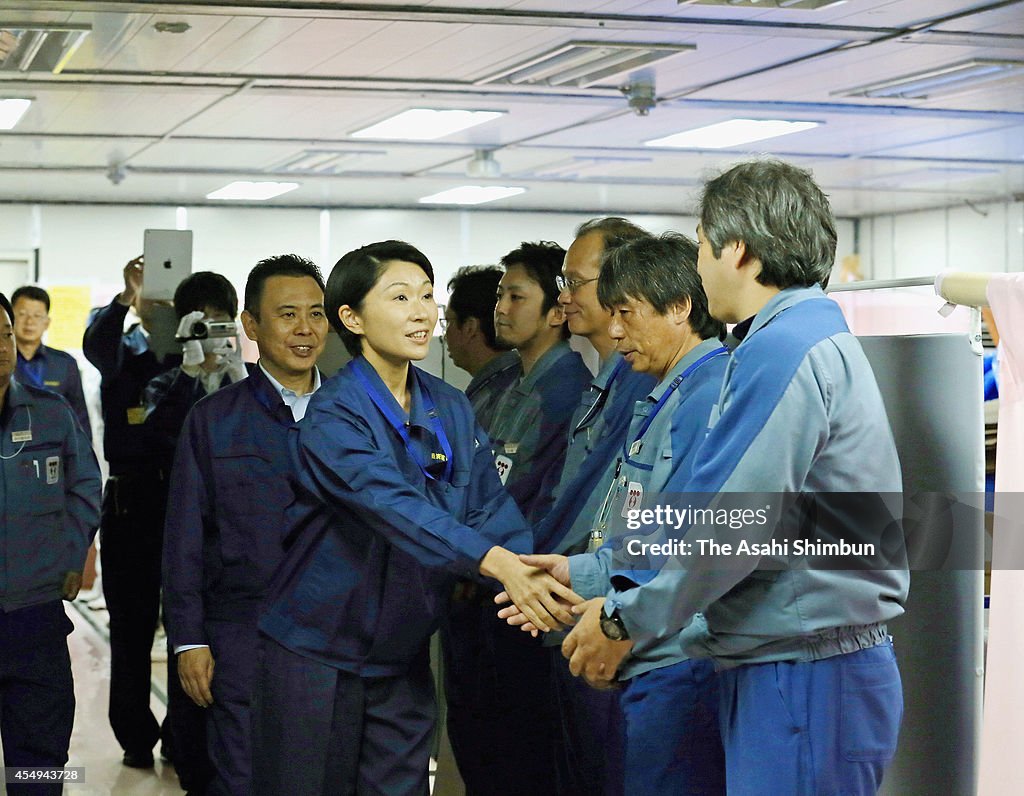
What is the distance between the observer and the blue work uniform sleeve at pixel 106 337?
4230 millimetres

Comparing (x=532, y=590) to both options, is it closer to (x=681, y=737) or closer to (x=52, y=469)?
(x=681, y=737)

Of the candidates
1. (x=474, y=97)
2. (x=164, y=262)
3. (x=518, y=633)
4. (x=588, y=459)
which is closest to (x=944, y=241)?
(x=474, y=97)

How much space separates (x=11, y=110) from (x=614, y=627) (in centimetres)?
456

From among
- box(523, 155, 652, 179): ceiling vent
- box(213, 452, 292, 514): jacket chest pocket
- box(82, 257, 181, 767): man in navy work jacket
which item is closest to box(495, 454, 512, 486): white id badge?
box(213, 452, 292, 514): jacket chest pocket

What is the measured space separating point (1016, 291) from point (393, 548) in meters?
1.24

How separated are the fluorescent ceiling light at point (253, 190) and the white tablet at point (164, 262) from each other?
13.2 feet

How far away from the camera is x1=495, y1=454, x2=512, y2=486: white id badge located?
3.31 meters

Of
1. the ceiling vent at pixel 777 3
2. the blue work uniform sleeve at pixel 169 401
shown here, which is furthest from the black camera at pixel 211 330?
the ceiling vent at pixel 777 3

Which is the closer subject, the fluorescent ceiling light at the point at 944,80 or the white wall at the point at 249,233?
the fluorescent ceiling light at the point at 944,80

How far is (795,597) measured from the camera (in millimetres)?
1896

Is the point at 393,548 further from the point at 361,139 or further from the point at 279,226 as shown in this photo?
the point at 279,226

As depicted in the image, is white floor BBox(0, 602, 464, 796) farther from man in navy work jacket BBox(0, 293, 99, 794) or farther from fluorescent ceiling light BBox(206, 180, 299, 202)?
fluorescent ceiling light BBox(206, 180, 299, 202)

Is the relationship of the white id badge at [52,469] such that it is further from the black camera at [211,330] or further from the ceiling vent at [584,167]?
the ceiling vent at [584,167]

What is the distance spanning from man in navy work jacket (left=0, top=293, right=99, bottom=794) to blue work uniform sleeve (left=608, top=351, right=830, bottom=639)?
6.80 ft
